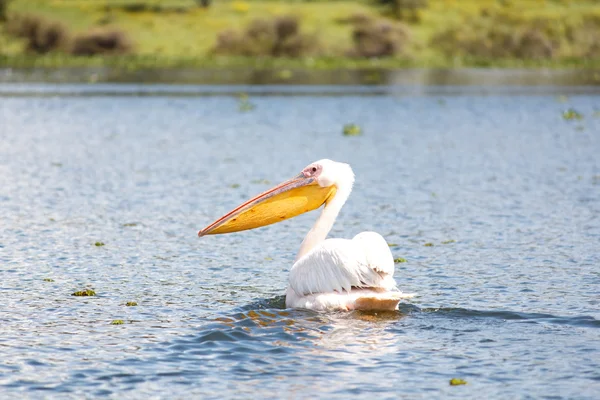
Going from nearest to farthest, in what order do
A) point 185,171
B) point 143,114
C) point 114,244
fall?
1. point 114,244
2. point 185,171
3. point 143,114

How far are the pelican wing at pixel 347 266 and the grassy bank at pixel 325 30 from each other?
166 ft

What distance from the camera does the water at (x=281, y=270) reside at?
7570 mm

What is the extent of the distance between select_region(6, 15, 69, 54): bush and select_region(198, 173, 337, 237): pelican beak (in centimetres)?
6003

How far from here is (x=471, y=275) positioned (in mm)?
10984

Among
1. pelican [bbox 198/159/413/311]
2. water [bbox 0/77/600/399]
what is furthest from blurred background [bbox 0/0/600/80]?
pelican [bbox 198/159/413/311]

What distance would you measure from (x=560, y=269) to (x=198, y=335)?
4.57 m

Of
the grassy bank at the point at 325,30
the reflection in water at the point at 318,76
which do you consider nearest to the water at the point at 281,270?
the reflection in water at the point at 318,76

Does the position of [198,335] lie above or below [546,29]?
below

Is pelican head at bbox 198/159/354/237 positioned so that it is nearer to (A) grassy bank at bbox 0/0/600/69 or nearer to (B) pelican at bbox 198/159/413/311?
(B) pelican at bbox 198/159/413/311

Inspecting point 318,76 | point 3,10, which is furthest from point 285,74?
point 3,10

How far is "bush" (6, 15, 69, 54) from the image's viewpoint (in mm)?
67062

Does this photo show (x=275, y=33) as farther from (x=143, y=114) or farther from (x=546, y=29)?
(x=143, y=114)

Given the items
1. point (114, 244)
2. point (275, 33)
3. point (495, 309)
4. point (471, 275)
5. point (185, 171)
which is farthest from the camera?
point (275, 33)

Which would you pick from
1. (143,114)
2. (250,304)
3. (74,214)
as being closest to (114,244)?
(74,214)
